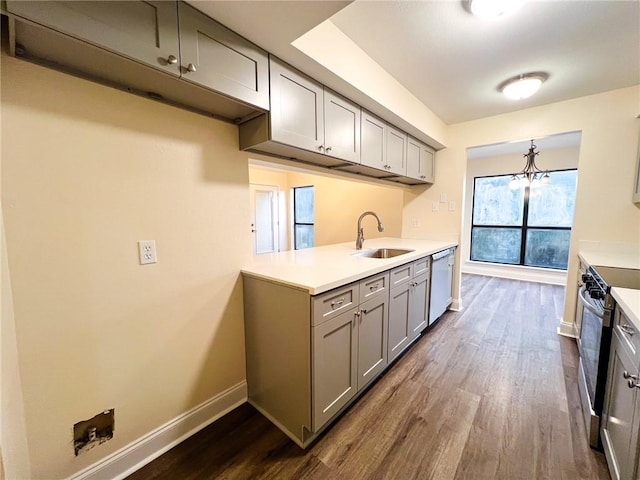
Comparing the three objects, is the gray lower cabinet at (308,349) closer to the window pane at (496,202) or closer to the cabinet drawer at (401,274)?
the cabinet drawer at (401,274)

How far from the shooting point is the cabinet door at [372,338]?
1.69m

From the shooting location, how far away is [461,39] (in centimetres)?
173

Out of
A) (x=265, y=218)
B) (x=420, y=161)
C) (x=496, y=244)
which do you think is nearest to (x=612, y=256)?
(x=420, y=161)

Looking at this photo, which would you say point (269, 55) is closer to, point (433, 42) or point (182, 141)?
point (182, 141)

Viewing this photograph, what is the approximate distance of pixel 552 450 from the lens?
4.63ft

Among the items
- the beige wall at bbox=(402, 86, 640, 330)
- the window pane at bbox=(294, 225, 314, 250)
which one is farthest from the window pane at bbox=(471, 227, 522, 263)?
the window pane at bbox=(294, 225, 314, 250)

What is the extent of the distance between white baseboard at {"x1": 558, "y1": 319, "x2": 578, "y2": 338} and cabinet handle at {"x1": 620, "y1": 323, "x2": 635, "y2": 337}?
194 cm

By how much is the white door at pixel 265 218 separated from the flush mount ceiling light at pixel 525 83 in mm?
4360

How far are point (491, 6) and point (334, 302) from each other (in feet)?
5.84

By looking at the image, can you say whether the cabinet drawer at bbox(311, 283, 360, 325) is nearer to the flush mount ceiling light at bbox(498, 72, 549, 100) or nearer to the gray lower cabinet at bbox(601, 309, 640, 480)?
the gray lower cabinet at bbox(601, 309, 640, 480)

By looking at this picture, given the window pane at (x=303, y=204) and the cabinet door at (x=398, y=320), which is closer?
the cabinet door at (x=398, y=320)

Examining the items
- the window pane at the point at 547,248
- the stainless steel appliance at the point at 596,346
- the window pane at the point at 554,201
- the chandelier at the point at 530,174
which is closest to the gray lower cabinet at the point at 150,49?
the stainless steel appliance at the point at 596,346

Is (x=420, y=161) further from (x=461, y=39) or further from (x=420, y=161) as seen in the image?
(x=461, y=39)

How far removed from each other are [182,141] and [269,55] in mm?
648
